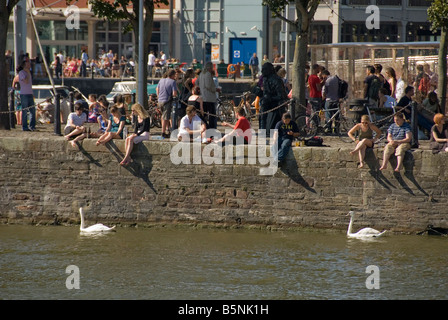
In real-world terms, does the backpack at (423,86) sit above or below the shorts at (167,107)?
above

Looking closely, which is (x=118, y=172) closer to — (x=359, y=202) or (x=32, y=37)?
(x=359, y=202)

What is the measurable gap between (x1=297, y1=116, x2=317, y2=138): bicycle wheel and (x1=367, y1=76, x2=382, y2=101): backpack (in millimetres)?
1690

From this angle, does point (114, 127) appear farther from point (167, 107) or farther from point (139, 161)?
point (167, 107)

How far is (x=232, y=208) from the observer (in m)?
15.6

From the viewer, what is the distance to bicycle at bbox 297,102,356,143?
56.8 feet

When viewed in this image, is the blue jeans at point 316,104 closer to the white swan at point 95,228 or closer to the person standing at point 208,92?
the person standing at point 208,92

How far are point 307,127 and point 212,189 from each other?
9.58 ft

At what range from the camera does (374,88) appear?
18.2 meters

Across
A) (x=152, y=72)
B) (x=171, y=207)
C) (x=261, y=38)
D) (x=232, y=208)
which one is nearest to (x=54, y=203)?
(x=171, y=207)

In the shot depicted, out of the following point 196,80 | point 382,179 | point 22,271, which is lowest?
point 22,271

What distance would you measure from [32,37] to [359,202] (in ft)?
119

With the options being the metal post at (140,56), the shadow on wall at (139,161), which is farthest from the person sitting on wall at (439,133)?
the metal post at (140,56)

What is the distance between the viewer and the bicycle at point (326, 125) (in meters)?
17.3

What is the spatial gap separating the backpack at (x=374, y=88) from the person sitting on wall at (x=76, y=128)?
6.26 metres
